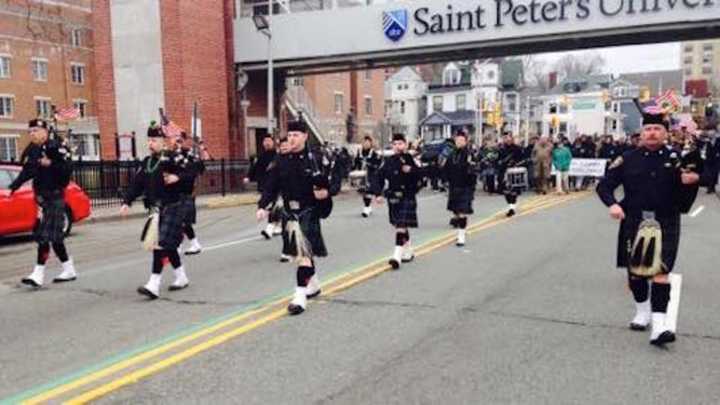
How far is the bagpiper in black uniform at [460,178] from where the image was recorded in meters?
12.0

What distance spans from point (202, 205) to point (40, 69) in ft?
138

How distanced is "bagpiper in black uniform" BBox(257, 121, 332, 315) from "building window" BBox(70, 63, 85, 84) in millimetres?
57240

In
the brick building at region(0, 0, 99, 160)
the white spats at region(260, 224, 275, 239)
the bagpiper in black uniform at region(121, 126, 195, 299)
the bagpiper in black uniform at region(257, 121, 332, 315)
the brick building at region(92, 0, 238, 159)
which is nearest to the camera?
the bagpiper in black uniform at region(257, 121, 332, 315)

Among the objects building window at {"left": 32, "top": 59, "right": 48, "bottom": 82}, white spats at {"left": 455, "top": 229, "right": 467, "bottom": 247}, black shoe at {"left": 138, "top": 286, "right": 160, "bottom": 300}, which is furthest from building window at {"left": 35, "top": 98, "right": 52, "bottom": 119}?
black shoe at {"left": 138, "top": 286, "right": 160, "bottom": 300}

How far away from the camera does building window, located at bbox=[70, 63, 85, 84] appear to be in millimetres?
59156

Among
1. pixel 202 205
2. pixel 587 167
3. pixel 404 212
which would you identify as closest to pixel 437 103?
pixel 587 167

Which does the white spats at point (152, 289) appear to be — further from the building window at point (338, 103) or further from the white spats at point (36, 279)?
the building window at point (338, 103)

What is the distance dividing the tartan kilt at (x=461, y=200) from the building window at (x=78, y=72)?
178 feet

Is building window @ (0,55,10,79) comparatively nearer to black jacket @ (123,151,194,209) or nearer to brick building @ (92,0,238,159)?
brick building @ (92,0,238,159)

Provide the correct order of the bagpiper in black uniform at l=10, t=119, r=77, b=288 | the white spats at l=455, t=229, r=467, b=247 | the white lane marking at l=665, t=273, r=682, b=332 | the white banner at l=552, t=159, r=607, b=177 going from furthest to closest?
the white banner at l=552, t=159, r=607, b=177 < the white spats at l=455, t=229, r=467, b=247 < the bagpiper in black uniform at l=10, t=119, r=77, b=288 < the white lane marking at l=665, t=273, r=682, b=332

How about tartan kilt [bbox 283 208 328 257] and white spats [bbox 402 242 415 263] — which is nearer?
tartan kilt [bbox 283 208 328 257]

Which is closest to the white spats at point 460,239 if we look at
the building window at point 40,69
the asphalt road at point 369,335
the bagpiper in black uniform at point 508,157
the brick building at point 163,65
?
the asphalt road at point 369,335

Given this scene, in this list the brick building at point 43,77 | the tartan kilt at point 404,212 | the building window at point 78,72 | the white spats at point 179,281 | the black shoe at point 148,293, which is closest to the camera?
the black shoe at point 148,293

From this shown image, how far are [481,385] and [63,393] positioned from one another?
289 cm
